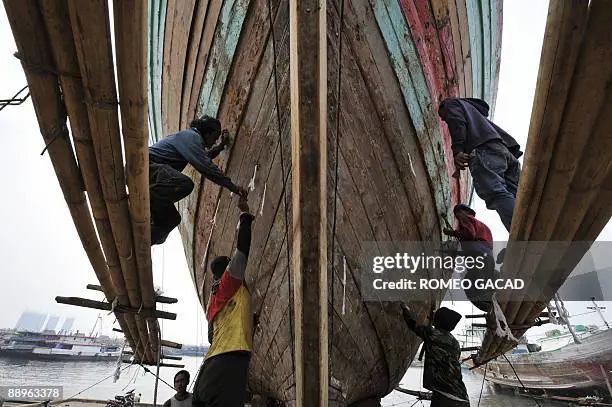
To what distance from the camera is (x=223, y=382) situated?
205 centimetres

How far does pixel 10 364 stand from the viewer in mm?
38531

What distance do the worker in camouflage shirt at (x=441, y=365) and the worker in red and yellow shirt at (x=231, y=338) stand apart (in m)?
1.31

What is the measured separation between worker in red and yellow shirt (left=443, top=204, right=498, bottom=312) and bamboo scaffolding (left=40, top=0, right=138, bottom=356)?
252cm

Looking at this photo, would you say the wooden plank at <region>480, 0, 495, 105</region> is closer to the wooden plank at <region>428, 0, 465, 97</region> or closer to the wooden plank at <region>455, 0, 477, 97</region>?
the wooden plank at <region>455, 0, 477, 97</region>

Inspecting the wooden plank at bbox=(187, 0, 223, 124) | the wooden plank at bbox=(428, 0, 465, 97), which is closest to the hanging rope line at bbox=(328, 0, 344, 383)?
the wooden plank at bbox=(187, 0, 223, 124)

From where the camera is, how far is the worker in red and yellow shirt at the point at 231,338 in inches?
80.6

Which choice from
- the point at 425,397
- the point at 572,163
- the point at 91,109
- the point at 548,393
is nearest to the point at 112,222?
the point at 91,109

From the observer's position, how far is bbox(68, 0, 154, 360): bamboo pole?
1.11 meters

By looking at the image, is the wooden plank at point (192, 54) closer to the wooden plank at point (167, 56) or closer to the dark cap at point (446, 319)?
the wooden plank at point (167, 56)

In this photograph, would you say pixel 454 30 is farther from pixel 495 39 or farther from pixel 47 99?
pixel 47 99

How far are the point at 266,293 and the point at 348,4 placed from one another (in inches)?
69.3

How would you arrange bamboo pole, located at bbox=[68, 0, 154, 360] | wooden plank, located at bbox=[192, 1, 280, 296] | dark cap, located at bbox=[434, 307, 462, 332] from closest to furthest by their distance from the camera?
bamboo pole, located at bbox=[68, 0, 154, 360] → wooden plank, located at bbox=[192, 1, 280, 296] → dark cap, located at bbox=[434, 307, 462, 332]

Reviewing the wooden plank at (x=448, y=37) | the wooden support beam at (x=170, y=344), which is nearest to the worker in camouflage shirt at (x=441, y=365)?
the wooden plank at (x=448, y=37)

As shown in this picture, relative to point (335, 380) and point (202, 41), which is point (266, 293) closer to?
point (335, 380)
